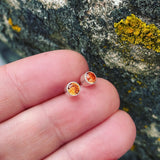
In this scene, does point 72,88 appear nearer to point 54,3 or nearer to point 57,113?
point 57,113

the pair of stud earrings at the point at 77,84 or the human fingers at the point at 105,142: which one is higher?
the pair of stud earrings at the point at 77,84

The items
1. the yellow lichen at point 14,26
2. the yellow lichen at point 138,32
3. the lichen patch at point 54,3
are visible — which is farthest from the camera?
the yellow lichen at point 14,26

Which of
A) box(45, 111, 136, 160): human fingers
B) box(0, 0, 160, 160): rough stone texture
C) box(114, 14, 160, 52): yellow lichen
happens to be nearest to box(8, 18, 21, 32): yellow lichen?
box(0, 0, 160, 160): rough stone texture

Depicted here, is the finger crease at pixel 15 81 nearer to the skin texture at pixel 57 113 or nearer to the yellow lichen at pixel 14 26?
the skin texture at pixel 57 113

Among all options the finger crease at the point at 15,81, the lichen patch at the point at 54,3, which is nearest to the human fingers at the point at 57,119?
the finger crease at the point at 15,81

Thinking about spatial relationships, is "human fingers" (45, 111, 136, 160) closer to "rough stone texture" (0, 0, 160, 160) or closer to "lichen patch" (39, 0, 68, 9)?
"rough stone texture" (0, 0, 160, 160)

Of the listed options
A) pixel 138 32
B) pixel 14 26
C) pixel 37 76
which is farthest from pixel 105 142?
pixel 14 26
